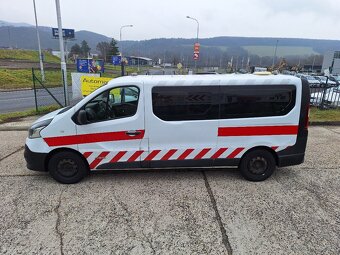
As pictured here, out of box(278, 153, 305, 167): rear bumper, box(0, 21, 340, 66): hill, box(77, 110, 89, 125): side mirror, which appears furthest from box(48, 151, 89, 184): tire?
box(0, 21, 340, 66): hill

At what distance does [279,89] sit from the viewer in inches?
168

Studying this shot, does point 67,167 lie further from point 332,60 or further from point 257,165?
point 332,60

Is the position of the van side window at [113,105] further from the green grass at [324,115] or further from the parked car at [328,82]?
the parked car at [328,82]

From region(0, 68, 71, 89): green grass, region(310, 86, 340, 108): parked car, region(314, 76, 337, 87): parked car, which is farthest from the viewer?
region(0, 68, 71, 89): green grass

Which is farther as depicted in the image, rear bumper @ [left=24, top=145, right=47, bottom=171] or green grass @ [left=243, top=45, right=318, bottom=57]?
green grass @ [left=243, top=45, right=318, bottom=57]

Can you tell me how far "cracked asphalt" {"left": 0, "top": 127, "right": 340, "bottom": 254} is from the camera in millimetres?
2951

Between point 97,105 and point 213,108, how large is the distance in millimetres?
1951

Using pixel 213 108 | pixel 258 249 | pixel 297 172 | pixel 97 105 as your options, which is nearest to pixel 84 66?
pixel 97 105

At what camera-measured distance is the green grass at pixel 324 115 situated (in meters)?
9.16

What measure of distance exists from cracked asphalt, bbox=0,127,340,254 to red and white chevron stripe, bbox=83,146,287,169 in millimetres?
424

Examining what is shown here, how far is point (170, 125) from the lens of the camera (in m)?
4.24

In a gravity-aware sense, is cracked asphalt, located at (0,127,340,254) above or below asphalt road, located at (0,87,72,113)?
above

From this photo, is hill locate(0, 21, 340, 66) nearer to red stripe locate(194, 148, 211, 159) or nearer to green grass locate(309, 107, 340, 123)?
green grass locate(309, 107, 340, 123)

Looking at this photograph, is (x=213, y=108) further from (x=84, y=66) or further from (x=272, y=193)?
(x=84, y=66)
